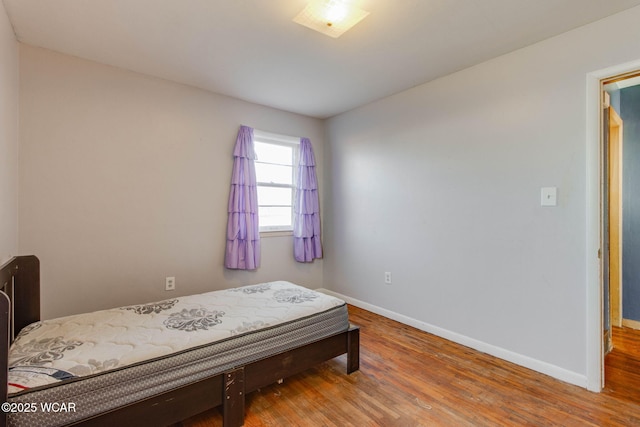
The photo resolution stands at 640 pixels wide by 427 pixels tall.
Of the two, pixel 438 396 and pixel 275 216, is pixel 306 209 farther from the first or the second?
pixel 438 396

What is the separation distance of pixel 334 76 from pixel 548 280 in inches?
92.2

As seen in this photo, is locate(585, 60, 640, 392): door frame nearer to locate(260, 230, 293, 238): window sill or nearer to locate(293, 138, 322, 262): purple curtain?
locate(293, 138, 322, 262): purple curtain

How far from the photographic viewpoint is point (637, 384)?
1.99 metres

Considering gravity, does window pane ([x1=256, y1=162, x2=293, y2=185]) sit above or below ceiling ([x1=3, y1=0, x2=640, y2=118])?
below

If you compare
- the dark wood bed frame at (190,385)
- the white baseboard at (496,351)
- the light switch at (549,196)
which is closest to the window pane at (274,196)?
the white baseboard at (496,351)

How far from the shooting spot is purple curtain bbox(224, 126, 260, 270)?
320cm

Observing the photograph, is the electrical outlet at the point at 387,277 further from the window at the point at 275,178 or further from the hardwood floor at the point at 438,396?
the window at the point at 275,178

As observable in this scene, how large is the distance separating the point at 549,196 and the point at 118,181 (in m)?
3.39

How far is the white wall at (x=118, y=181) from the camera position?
91.4 inches

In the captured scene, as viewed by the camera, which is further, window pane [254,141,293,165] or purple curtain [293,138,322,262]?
purple curtain [293,138,322,262]

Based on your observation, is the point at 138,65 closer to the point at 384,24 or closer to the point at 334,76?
the point at 334,76

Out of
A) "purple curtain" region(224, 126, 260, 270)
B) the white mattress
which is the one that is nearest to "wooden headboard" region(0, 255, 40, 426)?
the white mattress

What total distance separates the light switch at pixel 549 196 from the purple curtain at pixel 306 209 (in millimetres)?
2365

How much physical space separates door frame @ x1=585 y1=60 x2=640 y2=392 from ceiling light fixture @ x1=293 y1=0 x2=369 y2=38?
1.55 m
